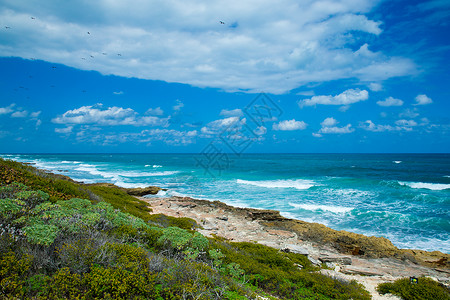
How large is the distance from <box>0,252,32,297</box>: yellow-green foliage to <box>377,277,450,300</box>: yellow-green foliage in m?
8.91

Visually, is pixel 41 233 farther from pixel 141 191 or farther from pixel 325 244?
pixel 141 191

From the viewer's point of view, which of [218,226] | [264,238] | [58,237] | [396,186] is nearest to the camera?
[58,237]

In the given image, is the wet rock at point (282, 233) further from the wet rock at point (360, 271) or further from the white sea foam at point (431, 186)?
the white sea foam at point (431, 186)

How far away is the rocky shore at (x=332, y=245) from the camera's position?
9.51 meters

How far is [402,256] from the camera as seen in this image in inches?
464

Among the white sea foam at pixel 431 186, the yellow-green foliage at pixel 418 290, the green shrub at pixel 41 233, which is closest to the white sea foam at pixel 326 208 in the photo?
the yellow-green foliage at pixel 418 290

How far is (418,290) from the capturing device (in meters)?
6.96

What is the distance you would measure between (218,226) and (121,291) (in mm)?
11859

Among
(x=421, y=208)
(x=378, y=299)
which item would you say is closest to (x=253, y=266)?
(x=378, y=299)

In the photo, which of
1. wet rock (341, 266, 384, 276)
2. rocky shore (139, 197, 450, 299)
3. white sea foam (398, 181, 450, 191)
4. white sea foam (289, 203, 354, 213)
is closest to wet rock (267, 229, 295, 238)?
rocky shore (139, 197, 450, 299)

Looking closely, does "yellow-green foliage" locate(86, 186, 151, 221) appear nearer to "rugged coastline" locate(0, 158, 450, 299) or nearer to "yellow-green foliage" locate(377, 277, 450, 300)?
"rugged coastline" locate(0, 158, 450, 299)

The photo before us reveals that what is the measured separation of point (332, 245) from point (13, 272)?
13.5 metres

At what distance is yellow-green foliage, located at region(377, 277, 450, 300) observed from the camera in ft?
22.1

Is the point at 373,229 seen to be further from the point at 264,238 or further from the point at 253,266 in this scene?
the point at 253,266
